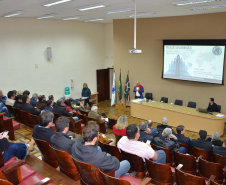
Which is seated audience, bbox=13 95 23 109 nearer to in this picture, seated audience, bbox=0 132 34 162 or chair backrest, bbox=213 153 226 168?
seated audience, bbox=0 132 34 162

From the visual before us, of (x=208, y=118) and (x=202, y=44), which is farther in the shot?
(x=202, y=44)

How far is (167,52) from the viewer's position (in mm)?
9289

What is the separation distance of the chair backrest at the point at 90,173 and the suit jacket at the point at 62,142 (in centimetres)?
55

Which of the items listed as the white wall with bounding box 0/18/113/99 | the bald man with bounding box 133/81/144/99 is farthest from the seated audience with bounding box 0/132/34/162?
the bald man with bounding box 133/81/144/99

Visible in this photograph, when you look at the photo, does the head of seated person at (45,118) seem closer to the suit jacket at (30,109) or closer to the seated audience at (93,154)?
the seated audience at (93,154)

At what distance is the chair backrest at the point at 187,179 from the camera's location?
277 cm

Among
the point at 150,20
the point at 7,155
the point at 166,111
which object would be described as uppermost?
the point at 150,20

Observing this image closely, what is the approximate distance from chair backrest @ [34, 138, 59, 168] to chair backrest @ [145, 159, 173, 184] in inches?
59.2

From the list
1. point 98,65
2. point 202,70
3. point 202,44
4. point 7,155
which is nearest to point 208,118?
point 202,70

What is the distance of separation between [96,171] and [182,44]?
7527mm

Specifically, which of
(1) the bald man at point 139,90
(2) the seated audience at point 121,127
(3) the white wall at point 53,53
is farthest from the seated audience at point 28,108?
(1) the bald man at point 139,90

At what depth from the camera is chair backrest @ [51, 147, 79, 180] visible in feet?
9.78

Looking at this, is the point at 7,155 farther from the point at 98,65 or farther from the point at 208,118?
the point at 98,65

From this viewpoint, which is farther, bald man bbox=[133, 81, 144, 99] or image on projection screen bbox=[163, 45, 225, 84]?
bald man bbox=[133, 81, 144, 99]
